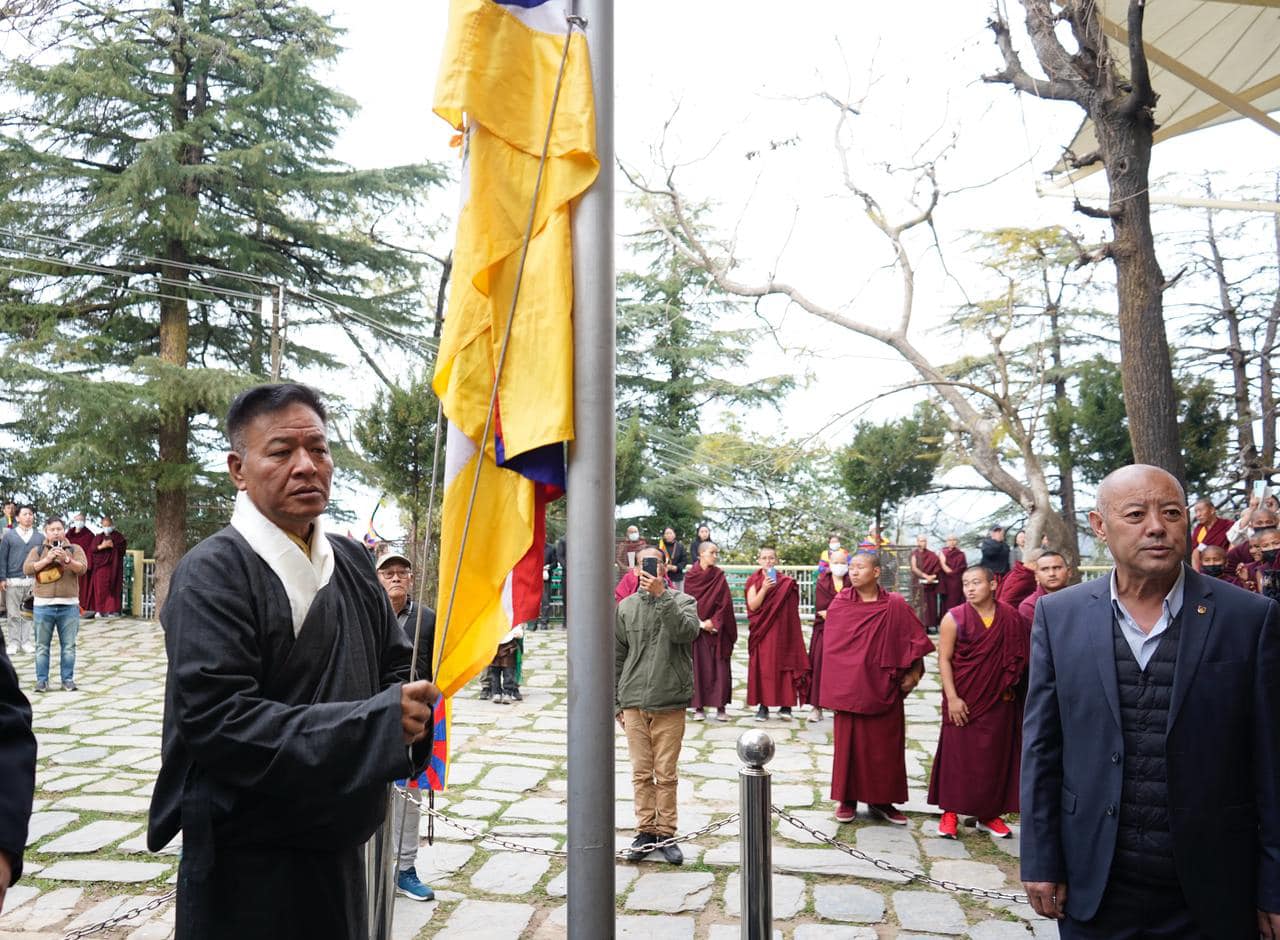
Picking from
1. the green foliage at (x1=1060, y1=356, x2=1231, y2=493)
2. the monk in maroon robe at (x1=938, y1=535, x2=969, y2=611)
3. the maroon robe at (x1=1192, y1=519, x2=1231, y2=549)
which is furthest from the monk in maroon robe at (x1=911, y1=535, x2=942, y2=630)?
the maroon robe at (x1=1192, y1=519, x2=1231, y2=549)

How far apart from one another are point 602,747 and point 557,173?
1.43m

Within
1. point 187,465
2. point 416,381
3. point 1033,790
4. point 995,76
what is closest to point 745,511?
point 416,381

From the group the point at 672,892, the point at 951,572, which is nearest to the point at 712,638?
the point at 672,892

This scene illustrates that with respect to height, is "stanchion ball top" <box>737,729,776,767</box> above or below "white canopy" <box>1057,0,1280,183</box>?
below

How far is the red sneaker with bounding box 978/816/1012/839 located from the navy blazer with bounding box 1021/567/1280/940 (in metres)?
4.06

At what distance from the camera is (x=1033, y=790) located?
9.79 feet

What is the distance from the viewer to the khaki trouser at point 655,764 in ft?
19.8

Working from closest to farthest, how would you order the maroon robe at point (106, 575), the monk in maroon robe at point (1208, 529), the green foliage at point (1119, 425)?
the monk in maroon robe at point (1208, 529), the maroon robe at point (106, 575), the green foliage at point (1119, 425)

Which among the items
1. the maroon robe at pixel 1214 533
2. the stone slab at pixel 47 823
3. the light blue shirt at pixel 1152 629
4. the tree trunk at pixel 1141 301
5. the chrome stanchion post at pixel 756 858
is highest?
the tree trunk at pixel 1141 301

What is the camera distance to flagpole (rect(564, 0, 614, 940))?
2.42 meters

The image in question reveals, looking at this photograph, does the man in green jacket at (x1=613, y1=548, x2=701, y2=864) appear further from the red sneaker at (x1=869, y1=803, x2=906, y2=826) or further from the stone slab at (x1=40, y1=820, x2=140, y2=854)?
the stone slab at (x1=40, y1=820, x2=140, y2=854)

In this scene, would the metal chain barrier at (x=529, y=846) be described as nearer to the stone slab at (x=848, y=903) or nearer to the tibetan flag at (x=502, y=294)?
the stone slab at (x=848, y=903)

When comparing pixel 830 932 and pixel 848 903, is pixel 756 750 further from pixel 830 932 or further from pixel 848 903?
pixel 848 903

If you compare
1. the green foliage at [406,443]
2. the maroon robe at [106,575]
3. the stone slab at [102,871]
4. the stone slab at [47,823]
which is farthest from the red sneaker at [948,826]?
the maroon robe at [106,575]
